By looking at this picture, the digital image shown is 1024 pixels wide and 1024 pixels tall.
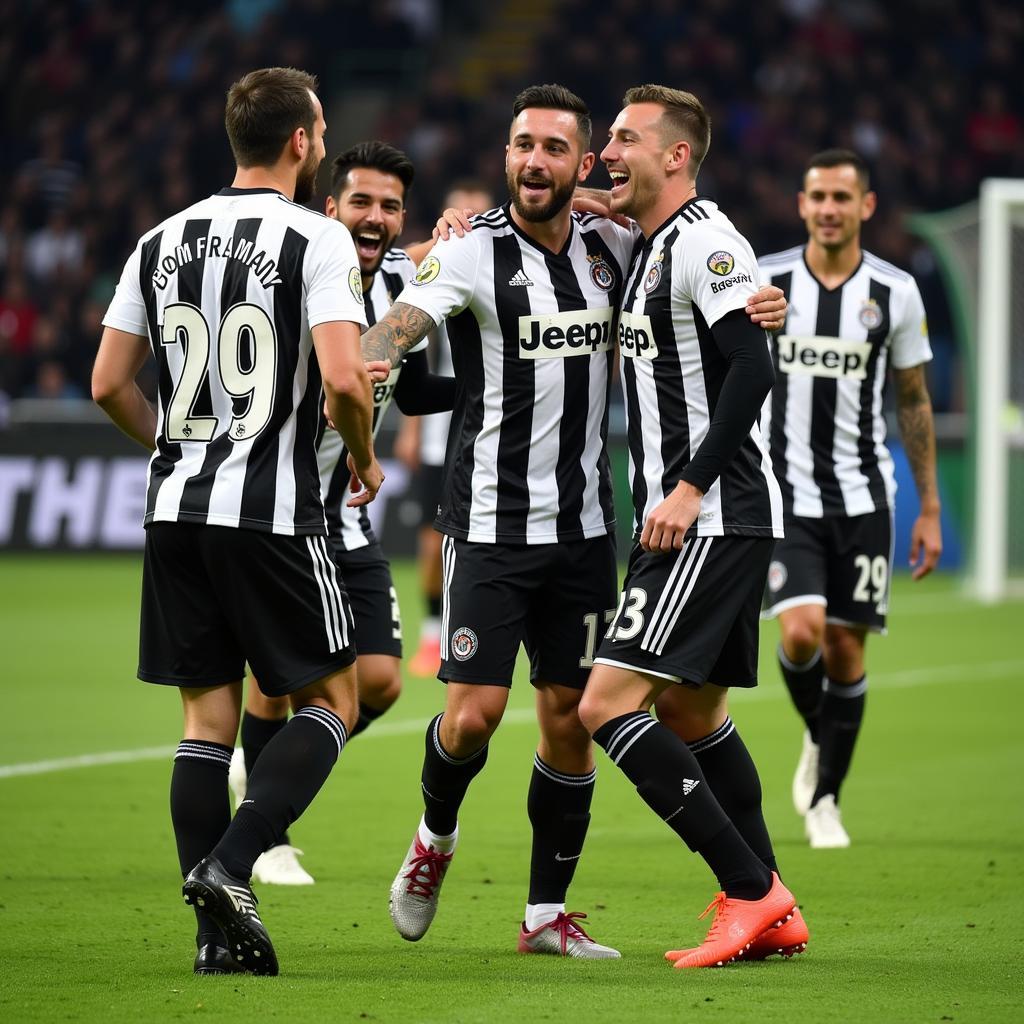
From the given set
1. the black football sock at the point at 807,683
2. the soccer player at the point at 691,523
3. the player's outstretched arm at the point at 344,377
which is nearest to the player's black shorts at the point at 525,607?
the soccer player at the point at 691,523

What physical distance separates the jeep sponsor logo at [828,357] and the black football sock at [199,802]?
10.6 ft

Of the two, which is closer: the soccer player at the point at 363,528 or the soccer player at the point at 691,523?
the soccer player at the point at 691,523

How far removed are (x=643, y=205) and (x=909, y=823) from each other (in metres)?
3.03

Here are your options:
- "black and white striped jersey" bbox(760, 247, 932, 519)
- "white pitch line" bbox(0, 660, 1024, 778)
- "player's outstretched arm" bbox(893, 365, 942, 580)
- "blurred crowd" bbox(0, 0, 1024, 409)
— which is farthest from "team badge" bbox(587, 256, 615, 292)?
"blurred crowd" bbox(0, 0, 1024, 409)

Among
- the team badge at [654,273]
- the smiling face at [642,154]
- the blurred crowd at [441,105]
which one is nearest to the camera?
the team badge at [654,273]

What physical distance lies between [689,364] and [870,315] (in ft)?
7.78

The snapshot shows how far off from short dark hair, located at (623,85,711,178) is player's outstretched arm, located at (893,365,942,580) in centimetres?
227

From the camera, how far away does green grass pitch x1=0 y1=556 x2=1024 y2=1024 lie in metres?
4.02

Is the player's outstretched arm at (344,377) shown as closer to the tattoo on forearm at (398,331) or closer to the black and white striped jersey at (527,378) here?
the tattoo on forearm at (398,331)

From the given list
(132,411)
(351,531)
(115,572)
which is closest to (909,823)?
(351,531)

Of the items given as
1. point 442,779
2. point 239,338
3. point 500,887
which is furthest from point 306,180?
point 500,887

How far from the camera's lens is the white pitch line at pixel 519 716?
755 centimetres

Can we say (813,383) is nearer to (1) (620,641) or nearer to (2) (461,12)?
(1) (620,641)

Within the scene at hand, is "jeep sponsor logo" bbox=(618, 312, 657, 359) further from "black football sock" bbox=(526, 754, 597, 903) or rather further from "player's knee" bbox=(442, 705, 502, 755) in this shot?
"black football sock" bbox=(526, 754, 597, 903)
